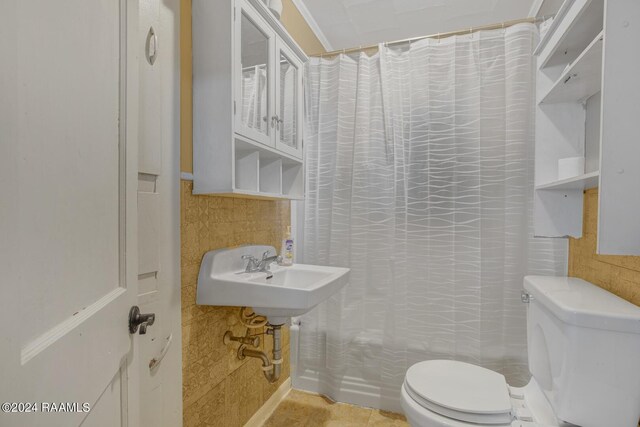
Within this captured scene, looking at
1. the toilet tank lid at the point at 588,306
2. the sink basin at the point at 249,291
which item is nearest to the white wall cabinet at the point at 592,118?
the toilet tank lid at the point at 588,306

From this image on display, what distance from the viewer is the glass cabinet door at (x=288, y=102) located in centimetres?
153

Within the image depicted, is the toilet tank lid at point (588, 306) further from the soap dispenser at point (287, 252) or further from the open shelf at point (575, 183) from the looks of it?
the soap dispenser at point (287, 252)

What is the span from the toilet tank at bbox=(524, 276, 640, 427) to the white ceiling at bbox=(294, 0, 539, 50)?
187 centimetres

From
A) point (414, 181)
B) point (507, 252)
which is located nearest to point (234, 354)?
point (414, 181)

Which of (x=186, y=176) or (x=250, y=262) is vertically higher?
(x=186, y=176)

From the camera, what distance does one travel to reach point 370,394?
1.92 metres

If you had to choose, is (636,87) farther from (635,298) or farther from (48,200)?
(48,200)

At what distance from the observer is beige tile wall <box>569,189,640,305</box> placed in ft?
3.51

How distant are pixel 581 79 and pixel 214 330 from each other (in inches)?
67.3

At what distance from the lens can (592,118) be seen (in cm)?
128

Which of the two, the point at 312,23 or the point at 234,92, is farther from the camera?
the point at 312,23

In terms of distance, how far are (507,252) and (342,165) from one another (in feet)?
3.35

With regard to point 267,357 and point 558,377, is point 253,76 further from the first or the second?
point 558,377

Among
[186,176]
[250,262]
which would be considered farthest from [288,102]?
[250,262]
